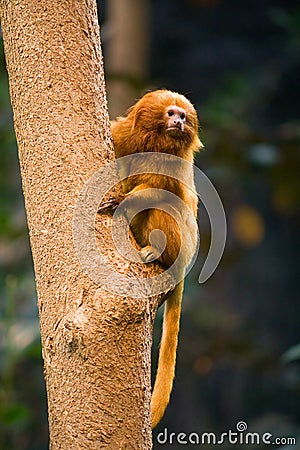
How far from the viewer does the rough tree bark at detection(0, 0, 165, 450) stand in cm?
164

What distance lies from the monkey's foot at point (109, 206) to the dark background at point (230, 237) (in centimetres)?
128

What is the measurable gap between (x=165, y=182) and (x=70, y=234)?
56 centimetres

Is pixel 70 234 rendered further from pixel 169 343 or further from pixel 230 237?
pixel 230 237

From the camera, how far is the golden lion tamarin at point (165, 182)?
6.95 feet

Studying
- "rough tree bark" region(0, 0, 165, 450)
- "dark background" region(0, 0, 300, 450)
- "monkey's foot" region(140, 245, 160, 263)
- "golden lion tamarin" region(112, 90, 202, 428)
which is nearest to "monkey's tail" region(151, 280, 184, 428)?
"golden lion tamarin" region(112, 90, 202, 428)

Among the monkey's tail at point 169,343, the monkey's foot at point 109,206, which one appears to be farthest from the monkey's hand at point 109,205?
the monkey's tail at point 169,343

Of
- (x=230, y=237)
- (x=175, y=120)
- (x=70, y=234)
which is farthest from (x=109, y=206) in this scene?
(x=230, y=237)

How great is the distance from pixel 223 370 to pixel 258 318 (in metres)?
0.64

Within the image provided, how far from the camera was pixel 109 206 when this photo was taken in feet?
5.82

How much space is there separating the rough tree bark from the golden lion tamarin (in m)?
0.36

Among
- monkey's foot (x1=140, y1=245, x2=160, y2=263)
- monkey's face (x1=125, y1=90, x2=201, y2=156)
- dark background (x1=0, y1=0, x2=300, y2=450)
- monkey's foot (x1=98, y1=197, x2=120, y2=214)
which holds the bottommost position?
dark background (x1=0, y1=0, x2=300, y2=450)

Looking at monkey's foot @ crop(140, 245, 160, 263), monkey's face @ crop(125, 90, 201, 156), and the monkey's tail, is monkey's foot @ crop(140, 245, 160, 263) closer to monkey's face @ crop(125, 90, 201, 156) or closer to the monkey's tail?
the monkey's tail

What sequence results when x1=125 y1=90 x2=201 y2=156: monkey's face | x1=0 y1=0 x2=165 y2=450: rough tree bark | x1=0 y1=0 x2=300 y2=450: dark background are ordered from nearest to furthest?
x1=0 y1=0 x2=165 y2=450: rough tree bark < x1=125 y1=90 x2=201 y2=156: monkey's face < x1=0 y1=0 x2=300 y2=450: dark background

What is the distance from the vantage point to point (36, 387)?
4.37 m
